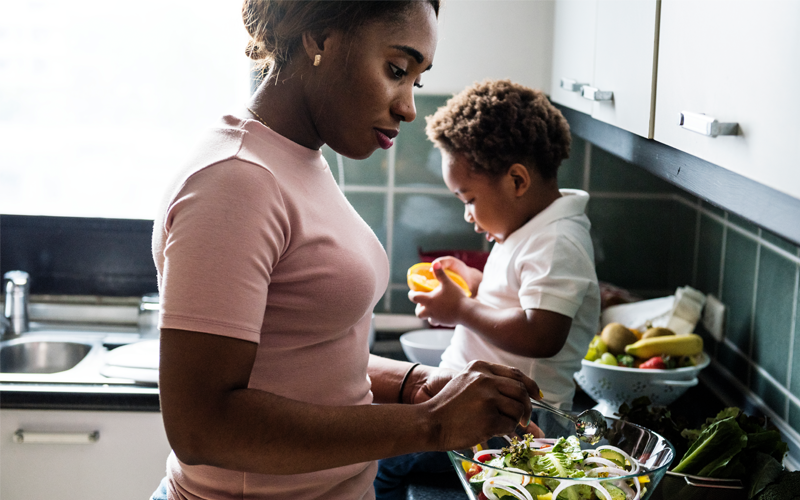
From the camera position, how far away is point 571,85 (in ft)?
5.10

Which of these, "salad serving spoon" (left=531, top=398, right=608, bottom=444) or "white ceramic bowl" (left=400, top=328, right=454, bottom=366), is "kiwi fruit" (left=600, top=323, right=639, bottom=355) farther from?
"salad serving spoon" (left=531, top=398, right=608, bottom=444)

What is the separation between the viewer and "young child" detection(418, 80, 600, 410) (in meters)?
1.35

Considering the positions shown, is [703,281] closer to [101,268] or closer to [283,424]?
[283,424]

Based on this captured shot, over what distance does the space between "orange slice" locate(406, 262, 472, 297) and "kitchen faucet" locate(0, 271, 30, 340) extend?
43.1 inches

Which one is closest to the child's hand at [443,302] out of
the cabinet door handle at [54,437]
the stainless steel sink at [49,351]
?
the cabinet door handle at [54,437]

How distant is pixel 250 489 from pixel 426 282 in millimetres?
806

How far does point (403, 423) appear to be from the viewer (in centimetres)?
78

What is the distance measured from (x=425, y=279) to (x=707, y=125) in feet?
2.90

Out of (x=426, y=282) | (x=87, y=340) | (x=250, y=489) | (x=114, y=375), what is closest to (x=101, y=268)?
(x=87, y=340)

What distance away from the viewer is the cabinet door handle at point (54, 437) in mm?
1690

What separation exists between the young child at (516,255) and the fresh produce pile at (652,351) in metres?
0.21

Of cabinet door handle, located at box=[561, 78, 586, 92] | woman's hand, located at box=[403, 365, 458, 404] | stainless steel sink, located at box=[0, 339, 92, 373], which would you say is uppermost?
cabinet door handle, located at box=[561, 78, 586, 92]

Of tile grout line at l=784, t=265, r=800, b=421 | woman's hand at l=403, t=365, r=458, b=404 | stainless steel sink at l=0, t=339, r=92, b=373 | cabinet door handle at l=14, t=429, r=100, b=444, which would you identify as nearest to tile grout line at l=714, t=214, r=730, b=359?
tile grout line at l=784, t=265, r=800, b=421

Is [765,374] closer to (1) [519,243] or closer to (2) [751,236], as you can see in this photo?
(2) [751,236]
